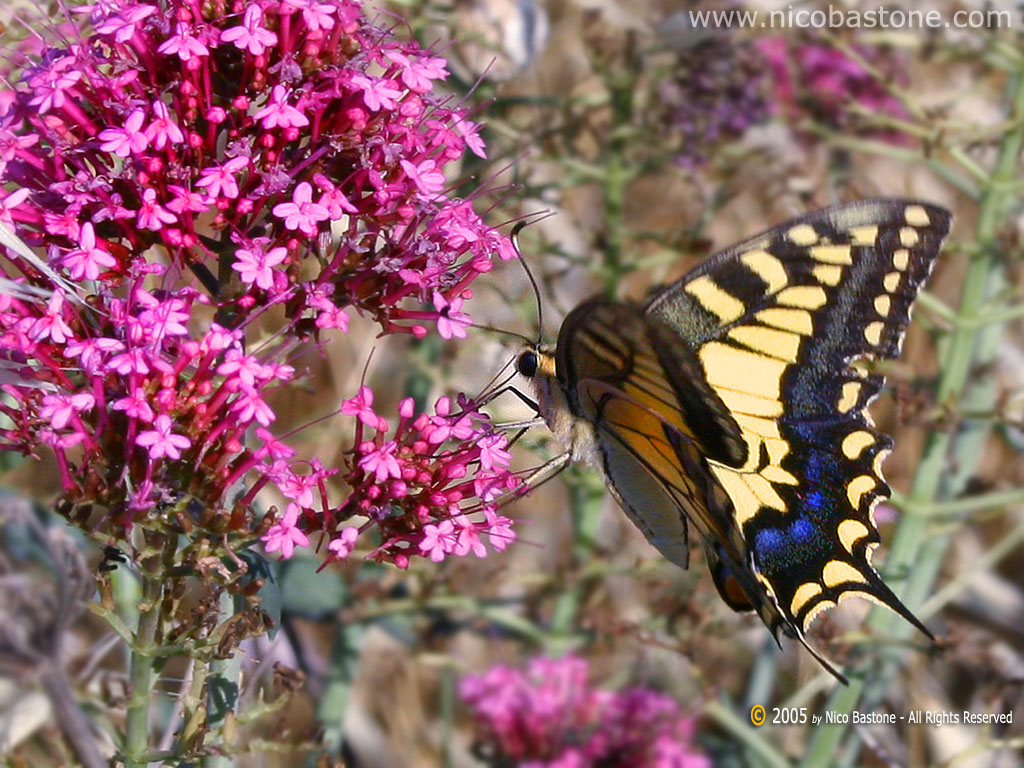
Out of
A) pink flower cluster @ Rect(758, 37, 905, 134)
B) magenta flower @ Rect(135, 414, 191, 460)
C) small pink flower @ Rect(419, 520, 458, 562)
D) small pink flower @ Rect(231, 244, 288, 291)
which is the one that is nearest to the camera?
magenta flower @ Rect(135, 414, 191, 460)

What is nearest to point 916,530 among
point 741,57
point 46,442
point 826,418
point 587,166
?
point 826,418

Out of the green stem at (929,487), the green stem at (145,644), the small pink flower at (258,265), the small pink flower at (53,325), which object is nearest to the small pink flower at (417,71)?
the small pink flower at (258,265)

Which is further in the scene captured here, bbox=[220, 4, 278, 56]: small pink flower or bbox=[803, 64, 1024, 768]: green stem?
bbox=[803, 64, 1024, 768]: green stem

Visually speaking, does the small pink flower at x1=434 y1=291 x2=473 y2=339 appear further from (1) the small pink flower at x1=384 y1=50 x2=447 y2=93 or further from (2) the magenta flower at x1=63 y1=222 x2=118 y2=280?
(2) the magenta flower at x1=63 y1=222 x2=118 y2=280

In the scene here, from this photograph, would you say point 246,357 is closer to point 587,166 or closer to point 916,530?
point 587,166

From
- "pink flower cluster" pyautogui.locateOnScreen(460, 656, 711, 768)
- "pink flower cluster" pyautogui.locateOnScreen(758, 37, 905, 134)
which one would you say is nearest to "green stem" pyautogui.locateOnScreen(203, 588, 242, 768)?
"pink flower cluster" pyautogui.locateOnScreen(460, 656, 711, 768)

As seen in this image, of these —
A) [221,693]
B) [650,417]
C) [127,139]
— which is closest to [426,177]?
[127,139]

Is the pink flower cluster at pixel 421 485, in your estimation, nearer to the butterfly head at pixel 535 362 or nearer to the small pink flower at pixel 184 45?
the butterfly head at pixel 535 362

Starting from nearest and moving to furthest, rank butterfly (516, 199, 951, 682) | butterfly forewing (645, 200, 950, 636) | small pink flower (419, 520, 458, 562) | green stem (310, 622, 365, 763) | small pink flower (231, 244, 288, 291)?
1. small pink flower (231, 244, 288, 291)
2. small pink flower (419, 520, 458, 562)
3. butterfly (516, 199, 951, 682)
4. butterfly forewing (645, 200, 950, 636)
5. green stem (310, 622, 365, 763)
